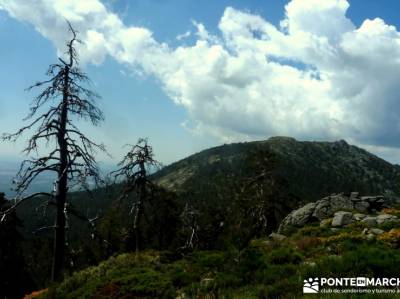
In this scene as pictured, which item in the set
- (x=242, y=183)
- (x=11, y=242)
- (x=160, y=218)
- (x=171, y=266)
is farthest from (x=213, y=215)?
(x=171, y=266)

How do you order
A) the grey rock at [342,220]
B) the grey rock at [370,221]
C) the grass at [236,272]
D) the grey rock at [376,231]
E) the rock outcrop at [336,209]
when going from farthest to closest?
the rock outcrop at [336,209] < the grey rock at [342,220] < the grey rock at [370,221] < the grey rock at [376,231] < the grass at [236,272]

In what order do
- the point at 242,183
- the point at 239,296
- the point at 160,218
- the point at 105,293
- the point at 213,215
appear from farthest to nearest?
the point at 213,215, the point at 160,218, the point at 242,183, the point at 105,293, the point at 239,296

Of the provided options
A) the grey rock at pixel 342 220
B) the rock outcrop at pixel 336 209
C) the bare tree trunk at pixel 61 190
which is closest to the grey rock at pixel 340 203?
the rock outcrop at pixel 336 209

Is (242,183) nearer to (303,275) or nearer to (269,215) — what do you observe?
(269,215)

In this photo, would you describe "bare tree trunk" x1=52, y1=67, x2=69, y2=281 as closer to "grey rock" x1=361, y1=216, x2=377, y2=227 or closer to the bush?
the bush

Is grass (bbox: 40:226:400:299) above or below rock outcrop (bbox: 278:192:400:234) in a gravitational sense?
below

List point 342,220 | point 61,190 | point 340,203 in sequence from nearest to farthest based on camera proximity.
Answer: point 61,190 → point 342,220 → point 340,203

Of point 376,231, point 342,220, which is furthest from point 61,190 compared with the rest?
point 342,220

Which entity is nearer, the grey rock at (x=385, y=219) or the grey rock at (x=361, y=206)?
the grey rock at (x=385, y=219)

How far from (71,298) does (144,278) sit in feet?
8.27

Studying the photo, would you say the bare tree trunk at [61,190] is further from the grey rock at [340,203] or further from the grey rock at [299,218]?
the grey rock at [340,203]

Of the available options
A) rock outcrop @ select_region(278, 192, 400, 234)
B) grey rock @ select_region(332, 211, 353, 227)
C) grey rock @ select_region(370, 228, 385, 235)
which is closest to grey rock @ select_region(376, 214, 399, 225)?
grey rock @ select_region(332, 211, 353, 227)

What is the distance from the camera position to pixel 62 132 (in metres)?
16.0

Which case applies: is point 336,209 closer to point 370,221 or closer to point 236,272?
point 370,221
